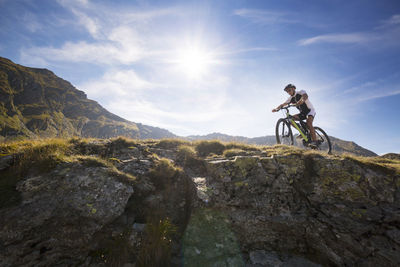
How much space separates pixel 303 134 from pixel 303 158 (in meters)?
4.28

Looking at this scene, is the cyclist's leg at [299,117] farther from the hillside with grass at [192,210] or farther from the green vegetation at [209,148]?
the green vegetation at [209,148]

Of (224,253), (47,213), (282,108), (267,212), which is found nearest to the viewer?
(47,213)

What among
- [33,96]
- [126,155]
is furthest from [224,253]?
[33,96]

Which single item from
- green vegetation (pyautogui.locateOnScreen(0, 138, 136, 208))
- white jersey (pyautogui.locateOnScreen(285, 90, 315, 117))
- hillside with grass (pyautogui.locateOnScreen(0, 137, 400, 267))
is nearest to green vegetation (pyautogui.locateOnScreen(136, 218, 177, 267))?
hillside with grass (pyautogui.locateOnScreen(0, 137, 400, 267))

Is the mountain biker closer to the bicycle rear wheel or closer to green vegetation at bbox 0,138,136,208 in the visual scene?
the bicycle rear wheel

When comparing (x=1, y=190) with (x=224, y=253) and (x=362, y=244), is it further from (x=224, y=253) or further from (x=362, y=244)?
(x=362, y=244)

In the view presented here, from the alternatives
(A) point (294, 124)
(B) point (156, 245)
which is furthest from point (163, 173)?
(A) point (294, 124)

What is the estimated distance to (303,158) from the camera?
761 cm

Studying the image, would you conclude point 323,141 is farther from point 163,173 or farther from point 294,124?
point 163,173

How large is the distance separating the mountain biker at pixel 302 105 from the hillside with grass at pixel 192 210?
12.2 ft

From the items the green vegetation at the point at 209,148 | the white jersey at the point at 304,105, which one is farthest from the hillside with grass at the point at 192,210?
the white jersey at the point at 304,105

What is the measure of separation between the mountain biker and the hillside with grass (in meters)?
3.71

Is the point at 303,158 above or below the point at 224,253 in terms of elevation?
above

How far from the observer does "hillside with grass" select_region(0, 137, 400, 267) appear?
4.18 meters
